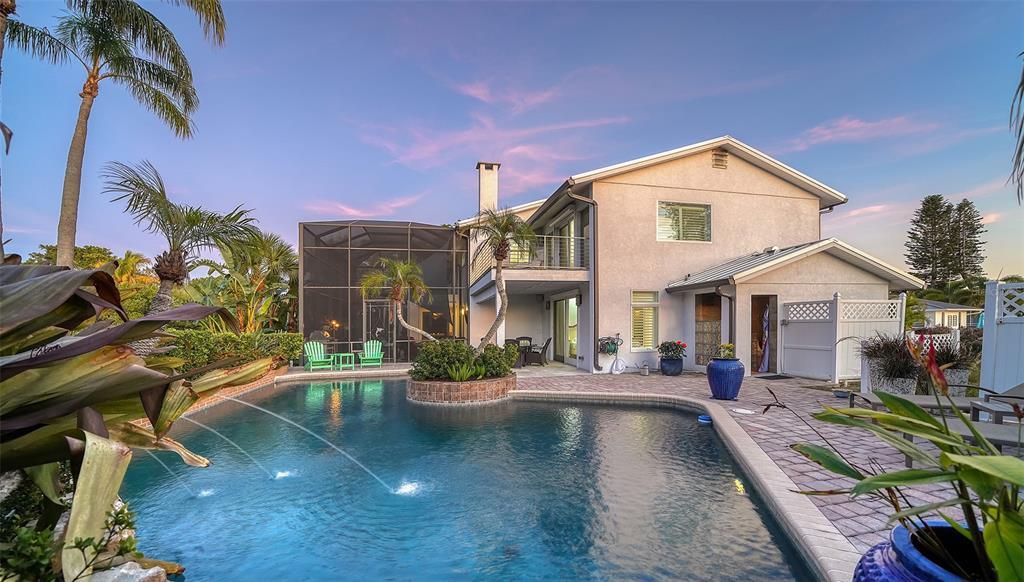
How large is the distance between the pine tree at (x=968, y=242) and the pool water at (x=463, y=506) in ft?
147

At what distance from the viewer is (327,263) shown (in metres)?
16.5

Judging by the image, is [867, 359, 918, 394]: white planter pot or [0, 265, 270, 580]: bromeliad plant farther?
[867, 359, 918, 394]: white planter pot

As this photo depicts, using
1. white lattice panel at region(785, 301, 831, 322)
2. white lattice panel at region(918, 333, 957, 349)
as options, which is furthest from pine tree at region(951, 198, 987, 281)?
white lattice panel at region(918, 333, 957, 349)

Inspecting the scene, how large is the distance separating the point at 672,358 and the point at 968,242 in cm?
4164

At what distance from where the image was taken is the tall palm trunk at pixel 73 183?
813 centimetres

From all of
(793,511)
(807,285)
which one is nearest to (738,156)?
(807,285)

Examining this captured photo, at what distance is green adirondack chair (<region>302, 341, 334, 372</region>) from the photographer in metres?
14.4

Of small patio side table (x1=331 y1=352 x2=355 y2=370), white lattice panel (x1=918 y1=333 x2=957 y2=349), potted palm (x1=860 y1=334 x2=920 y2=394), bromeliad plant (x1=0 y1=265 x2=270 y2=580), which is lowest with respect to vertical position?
small patio side table (x1=331 y1=352 x2=355 y2=370)

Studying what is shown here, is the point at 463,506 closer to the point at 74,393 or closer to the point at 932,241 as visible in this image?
the point at 74,393

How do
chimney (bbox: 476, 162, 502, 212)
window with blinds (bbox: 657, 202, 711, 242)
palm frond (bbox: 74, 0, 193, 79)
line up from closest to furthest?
palm frond (bbox: 74, 0, 193, 79)
window with blinds (bbox: 657, 202, 711, 242)
chimney (bbox: 476, 162, 502, 212)

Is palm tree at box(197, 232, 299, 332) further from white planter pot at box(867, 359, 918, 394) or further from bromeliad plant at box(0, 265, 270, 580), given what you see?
white planter pot at box(867, 359, 918, 394)

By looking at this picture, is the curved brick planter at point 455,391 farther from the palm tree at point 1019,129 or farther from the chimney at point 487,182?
the chimney at point 487,182

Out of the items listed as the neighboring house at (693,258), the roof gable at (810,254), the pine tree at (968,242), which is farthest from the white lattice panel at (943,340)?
the pine tree at (968,242)

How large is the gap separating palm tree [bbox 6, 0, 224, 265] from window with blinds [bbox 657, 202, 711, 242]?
40.6 ft
